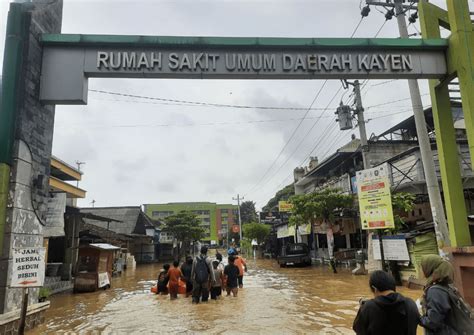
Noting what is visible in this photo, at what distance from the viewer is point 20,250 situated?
6.13 metres

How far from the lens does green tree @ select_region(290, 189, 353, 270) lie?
2122cm

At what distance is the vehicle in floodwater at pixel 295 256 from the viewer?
2594cm

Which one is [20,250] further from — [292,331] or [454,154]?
[454,154]

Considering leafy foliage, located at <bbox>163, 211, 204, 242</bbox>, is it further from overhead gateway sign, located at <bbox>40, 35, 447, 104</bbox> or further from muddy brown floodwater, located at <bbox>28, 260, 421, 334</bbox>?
overhead gateway sign, located at <bbox>40, 35, 447, 104</bbox>

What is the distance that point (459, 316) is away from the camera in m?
3.33

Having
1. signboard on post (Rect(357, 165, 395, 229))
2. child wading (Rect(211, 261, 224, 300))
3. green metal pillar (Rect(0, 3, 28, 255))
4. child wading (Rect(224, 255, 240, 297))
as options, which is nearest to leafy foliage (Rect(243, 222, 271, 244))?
child wading (Rect(224, 255, 240, 297))

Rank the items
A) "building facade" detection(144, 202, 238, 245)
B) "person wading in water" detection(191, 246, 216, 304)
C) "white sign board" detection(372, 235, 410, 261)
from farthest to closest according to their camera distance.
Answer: "building facade" detection(144, 202, 238, 245), "white sign board" detection(372, 235, 410, 261), "person wading in water" detection(191, 246, 216, 304)

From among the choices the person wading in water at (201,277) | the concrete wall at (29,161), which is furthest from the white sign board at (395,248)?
the concrete wall at (29,161)

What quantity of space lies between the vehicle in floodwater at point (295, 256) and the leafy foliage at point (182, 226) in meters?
16.3

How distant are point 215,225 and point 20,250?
10092cm

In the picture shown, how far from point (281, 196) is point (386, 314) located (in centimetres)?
5976

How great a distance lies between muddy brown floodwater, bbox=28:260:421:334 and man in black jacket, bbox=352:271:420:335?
14.4 ft

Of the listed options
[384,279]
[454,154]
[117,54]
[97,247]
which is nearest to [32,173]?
[117,54]

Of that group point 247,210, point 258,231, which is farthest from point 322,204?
point 247,210
